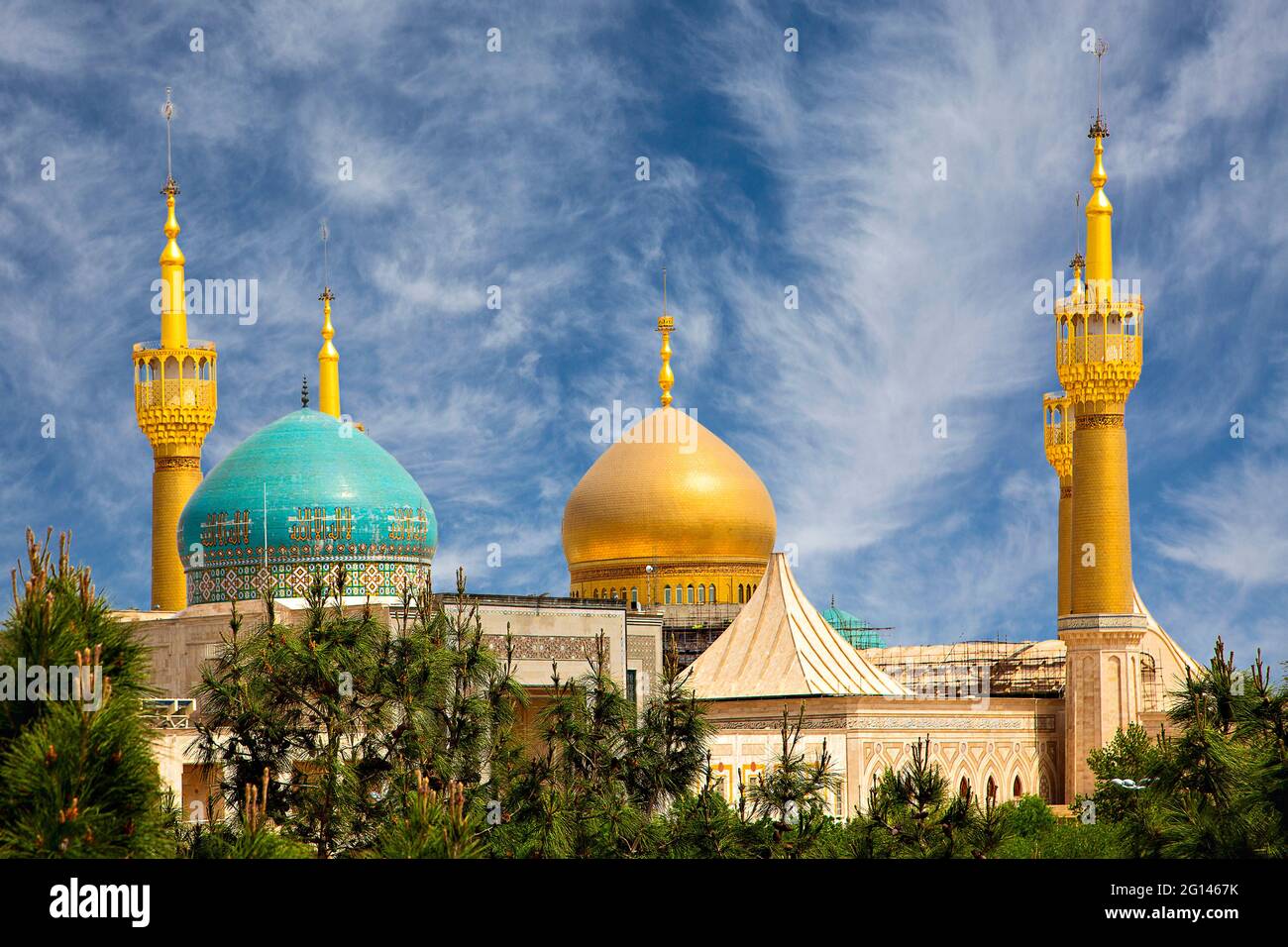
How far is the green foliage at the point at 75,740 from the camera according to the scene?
624 cm

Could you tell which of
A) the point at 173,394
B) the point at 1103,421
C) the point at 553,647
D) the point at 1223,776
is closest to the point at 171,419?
the point at 173,394

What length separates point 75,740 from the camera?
20.9 feet

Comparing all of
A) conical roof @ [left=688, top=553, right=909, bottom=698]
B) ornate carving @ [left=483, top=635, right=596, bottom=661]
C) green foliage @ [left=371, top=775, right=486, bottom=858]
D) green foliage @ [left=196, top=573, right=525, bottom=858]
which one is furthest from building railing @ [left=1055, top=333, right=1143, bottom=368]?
green foliage @ [left=371, top=775, right=486, bottom=858]

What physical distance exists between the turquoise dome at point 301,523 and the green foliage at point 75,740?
19.5m

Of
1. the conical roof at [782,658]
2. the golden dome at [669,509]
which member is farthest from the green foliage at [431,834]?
the golden dome at [669,509]

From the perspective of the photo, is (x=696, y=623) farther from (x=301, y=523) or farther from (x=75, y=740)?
(x=75, y=740)

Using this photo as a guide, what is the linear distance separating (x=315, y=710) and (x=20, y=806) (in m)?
7.42

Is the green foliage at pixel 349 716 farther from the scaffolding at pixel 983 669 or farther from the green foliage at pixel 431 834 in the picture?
the scaffolding at pixel 983 669

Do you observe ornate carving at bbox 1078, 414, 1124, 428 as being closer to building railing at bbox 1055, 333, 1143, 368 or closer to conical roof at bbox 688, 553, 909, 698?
building railing at bbox 1055, 333, 1143, 368

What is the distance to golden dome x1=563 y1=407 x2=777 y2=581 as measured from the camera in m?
37.3

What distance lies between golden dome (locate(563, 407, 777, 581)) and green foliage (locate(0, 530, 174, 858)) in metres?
30.5

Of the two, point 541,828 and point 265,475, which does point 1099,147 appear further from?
point 541,828

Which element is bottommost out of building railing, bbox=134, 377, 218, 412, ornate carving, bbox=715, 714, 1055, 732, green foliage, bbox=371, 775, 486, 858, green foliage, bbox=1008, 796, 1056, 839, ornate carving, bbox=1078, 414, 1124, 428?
green foliage, bbox=1008, 796, 1056, 839

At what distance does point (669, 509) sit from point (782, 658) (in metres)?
7.92
